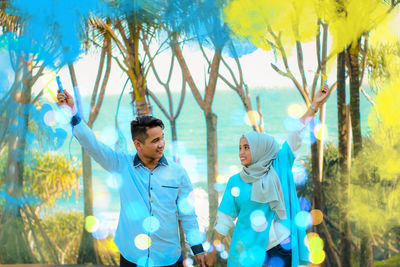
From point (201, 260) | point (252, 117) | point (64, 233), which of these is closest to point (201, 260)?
point (201, 260)

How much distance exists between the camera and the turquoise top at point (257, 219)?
2238 millimetres

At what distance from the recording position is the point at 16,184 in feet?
13.3

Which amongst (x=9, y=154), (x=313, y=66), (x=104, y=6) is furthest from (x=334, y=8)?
(x=9, y=154)

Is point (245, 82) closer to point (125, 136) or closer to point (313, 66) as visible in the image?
point (313, 66)

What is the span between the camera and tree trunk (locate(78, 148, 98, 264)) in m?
4.02

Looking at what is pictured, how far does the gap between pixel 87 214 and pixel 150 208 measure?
213 centimetres

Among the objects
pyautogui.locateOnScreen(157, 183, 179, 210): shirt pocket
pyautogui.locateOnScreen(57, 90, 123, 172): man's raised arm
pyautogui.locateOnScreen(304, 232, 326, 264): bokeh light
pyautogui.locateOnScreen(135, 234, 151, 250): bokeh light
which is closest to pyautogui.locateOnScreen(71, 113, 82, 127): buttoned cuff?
pyautogui.locateOnScreen(57, 90, 123, 172): man's raised arm

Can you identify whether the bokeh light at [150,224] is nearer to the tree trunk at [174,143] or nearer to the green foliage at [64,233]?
the tree trunk at [174,143]

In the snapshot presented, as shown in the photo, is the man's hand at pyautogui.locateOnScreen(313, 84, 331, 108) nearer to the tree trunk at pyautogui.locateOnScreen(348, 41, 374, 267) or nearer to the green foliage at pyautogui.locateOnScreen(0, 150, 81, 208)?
the tree trunk at pyautogui.locateOnScreen(348, 41, 374, 267)

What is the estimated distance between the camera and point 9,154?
4078 millimetres

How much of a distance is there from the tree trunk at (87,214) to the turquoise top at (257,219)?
2.10 metres

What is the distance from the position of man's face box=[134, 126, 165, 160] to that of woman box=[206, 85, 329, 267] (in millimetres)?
448

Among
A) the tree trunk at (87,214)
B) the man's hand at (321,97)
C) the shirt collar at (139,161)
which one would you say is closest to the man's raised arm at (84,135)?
the shirt collar at (139,161)

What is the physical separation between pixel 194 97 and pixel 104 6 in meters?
1.10
